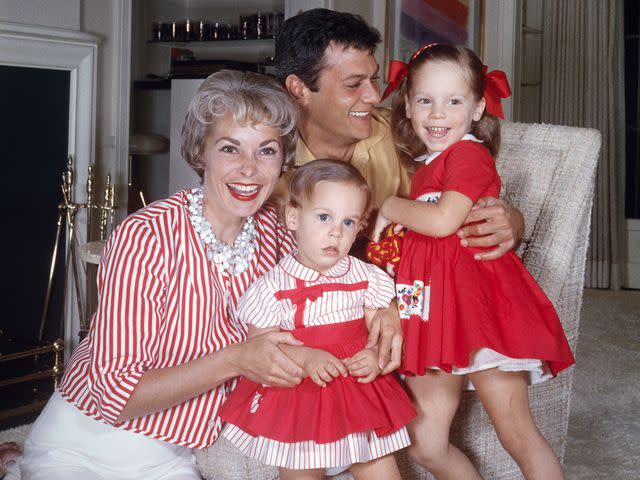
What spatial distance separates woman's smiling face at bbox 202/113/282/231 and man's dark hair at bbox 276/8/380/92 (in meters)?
0.69

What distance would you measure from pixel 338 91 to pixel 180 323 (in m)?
0.97

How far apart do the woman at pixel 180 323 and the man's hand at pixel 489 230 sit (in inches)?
17.3

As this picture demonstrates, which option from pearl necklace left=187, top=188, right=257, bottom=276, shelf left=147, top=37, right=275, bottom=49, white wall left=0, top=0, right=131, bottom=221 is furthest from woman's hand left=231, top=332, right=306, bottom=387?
shelf left=147, top=37, right=275, bottom=49

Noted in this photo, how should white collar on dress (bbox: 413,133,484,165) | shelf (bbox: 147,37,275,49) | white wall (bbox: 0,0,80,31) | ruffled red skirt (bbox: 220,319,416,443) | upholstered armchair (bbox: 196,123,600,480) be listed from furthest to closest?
shelf (bbox: 147,37,275,49), white wall (bbox: 0,0,80,31), upholstered armchair (bbox: 196,123,600,480), white collar on dress (bbox: 413,133,484,165), ruffled red skirt (bbox: 220,319,416,443)

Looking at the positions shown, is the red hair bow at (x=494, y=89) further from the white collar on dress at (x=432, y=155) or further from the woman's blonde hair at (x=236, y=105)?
the woman's blonde hair at (x=236, y=105)

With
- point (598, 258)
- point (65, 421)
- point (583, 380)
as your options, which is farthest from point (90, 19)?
point (598, 258)

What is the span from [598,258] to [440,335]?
498cm

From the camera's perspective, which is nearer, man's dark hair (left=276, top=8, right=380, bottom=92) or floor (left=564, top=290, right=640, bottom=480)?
man's dark hair (left=276, top=8, right=380, bottom=92)

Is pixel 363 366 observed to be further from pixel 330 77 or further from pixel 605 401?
pixel 605 401

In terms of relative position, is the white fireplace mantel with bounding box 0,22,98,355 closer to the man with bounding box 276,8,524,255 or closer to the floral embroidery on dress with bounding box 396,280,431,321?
the man with bounding box 276,8,524,255

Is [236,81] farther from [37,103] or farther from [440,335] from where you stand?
[37,103]

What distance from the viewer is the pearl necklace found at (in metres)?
1.75

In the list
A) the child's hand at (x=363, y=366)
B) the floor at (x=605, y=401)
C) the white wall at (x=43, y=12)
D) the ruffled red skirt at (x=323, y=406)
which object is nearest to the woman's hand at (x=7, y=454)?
the floor at (x=605, y=401)

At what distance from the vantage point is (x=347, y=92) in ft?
7.84
